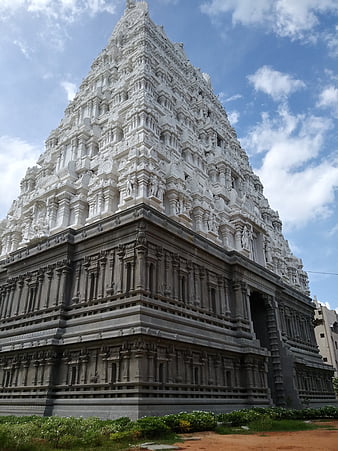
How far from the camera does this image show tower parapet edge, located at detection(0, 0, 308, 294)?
993 inches

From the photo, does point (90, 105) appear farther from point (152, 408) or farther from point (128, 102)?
point (152, 408)

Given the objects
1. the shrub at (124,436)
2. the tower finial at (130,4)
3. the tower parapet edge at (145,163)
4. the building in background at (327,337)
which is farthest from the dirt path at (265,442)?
the tower finial at (130,4)

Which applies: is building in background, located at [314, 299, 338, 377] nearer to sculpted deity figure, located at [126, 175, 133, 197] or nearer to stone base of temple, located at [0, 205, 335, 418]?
stone base of temple, located at [0, 205, 335, 418]

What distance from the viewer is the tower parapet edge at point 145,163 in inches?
993

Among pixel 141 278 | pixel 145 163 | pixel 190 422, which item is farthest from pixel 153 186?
pixel 190 422

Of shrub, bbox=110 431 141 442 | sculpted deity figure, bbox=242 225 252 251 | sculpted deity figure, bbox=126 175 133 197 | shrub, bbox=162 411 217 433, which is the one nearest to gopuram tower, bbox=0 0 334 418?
sculpted deity figure, bbox=242 225 252 251

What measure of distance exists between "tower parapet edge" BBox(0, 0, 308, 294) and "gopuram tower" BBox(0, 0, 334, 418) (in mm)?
149

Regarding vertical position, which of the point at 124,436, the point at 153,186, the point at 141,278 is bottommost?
the point at 124,436

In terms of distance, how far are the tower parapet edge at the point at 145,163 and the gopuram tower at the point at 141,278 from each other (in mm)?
149

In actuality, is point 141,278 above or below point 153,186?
below

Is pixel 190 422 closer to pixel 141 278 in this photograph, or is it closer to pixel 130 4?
pixel 141 278

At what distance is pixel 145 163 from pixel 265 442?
55.7 ft

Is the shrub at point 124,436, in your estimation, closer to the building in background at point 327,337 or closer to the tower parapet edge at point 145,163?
Answer: the tower parapet edge at point 145,163

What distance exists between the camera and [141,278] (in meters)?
18.5
